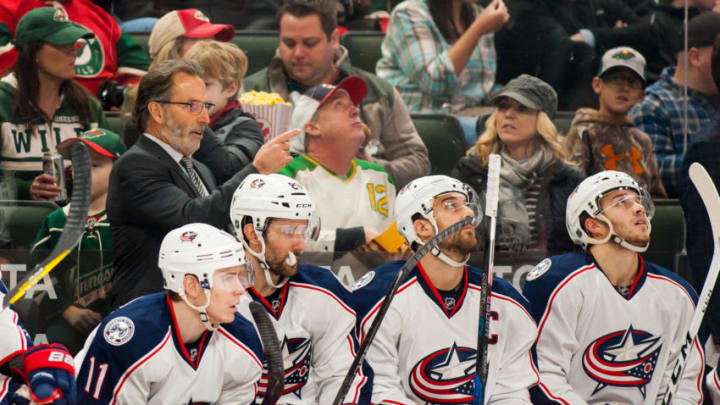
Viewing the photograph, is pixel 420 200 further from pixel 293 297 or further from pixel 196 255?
pixel 196 255

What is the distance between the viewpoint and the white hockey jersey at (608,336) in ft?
14.3

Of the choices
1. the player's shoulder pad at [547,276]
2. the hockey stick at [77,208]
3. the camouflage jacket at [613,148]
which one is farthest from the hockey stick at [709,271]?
the hockey stick at [77,208]

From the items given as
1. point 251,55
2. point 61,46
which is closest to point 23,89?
point 61,46

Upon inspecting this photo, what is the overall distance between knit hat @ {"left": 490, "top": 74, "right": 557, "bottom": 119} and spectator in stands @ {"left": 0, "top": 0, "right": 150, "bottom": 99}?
5.68 feet

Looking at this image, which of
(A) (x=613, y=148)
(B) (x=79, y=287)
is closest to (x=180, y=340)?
(B) (x=79, y=287)

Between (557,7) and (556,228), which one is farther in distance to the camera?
(557,7)

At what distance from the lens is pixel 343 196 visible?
16.0ft

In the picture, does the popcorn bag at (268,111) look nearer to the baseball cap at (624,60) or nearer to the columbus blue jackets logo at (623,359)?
the baseball cap at (624,60)

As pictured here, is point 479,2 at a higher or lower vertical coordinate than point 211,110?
higher

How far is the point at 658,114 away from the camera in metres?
5.58

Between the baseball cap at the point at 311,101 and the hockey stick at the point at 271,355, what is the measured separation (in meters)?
1.32

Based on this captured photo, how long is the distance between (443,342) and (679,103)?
6.68ft

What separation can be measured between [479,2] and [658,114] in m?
1.01

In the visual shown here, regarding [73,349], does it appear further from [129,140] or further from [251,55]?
[251,55]
